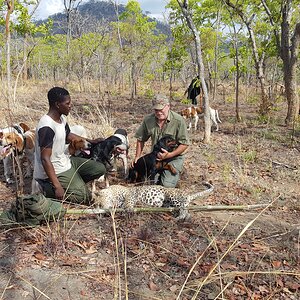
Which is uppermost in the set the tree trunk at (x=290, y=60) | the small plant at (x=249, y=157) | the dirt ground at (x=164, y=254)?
the tree trunk at (x=290, y=60)

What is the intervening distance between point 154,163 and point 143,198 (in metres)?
0.82

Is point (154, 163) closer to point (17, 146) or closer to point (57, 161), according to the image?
point (57, 161)

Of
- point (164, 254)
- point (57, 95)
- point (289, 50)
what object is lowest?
point (164, 254)

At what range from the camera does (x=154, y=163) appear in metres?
4.83

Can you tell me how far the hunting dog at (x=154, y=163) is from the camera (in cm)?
480

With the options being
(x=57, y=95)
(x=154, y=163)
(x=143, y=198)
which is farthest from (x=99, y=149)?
(x=57, y=95)

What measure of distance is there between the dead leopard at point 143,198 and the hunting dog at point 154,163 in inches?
24.8

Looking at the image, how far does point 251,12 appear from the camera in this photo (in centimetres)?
1107

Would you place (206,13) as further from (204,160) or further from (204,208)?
(204,208)

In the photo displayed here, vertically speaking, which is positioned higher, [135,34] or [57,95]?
[135,34]

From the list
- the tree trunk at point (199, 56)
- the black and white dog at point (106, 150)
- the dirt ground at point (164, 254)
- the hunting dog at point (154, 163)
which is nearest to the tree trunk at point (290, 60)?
the tree trunk at point (199, 56)

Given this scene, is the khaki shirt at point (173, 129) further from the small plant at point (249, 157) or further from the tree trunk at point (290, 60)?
the tree trunk at point (290, 60)

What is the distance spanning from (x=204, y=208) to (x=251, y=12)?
9.12 m

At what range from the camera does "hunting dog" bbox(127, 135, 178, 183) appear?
15.8ft
